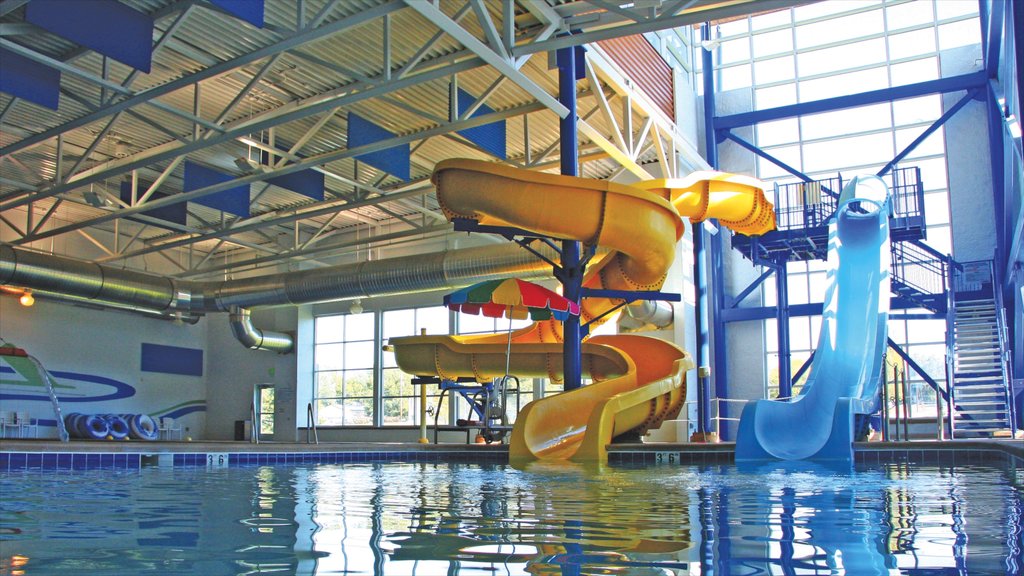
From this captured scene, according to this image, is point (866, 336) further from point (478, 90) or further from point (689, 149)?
point (689, 149)

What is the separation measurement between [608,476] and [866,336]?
6.88 meters

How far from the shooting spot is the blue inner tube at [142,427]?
21812mm

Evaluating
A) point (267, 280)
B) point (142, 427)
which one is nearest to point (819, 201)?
point (267, 280)

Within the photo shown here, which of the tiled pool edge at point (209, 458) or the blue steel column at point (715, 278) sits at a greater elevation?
the blue steel column at point (715, 278)

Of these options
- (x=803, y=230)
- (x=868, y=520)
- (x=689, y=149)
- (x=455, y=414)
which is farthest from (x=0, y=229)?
(x=868, y=520)

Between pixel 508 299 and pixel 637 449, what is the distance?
245 centimetres

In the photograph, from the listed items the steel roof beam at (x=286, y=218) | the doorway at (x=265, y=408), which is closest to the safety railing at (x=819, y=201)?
the steel roof beam at (x=286, y=218)

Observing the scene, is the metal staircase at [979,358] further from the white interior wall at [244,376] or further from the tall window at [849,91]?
the white interior wall at [244,376]

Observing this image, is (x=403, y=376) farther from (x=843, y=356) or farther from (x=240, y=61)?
(x=843, y=356)

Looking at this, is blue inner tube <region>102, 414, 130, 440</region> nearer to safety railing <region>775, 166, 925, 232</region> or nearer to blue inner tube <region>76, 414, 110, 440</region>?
blue inner tube <region>76, 414, 110, 440</region>

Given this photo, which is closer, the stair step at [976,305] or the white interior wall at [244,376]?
the stair step at [976,305]

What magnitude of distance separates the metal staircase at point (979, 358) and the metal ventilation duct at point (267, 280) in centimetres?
827

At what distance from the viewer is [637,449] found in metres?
10.5

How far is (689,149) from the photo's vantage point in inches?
770
